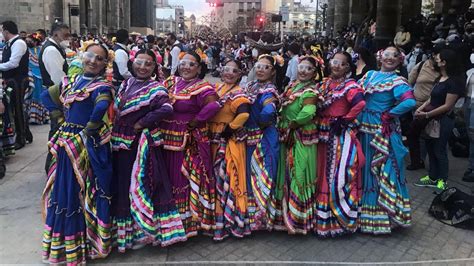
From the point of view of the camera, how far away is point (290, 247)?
14.7 feet

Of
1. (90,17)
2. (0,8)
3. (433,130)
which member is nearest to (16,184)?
(433,130)

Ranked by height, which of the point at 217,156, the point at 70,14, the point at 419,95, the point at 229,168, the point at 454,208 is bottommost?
the point at 454,208

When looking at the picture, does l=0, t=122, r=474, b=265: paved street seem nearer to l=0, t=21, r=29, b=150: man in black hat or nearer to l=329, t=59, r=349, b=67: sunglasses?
l=329, t=59, r=349, b=67: sunglasses

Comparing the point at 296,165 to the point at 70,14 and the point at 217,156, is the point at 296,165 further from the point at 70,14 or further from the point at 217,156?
the point at 70,14

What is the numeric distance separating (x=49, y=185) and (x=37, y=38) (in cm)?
818

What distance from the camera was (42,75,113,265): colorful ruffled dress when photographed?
3.93 m

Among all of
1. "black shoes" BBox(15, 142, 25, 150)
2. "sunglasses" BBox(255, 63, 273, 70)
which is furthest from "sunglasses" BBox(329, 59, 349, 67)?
"black shoes" BBox(15, 142, 25, 150)

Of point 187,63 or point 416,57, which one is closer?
point 187,63

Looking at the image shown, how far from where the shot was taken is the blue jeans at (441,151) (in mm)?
6172

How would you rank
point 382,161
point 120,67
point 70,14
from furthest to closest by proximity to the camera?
point 70,14 < point 120,67 < point 382,161

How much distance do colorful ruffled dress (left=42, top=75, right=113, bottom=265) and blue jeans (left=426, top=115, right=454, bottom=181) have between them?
14.6 ft

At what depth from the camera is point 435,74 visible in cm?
683

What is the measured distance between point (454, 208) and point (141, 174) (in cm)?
345

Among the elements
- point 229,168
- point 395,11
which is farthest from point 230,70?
point 395,11
